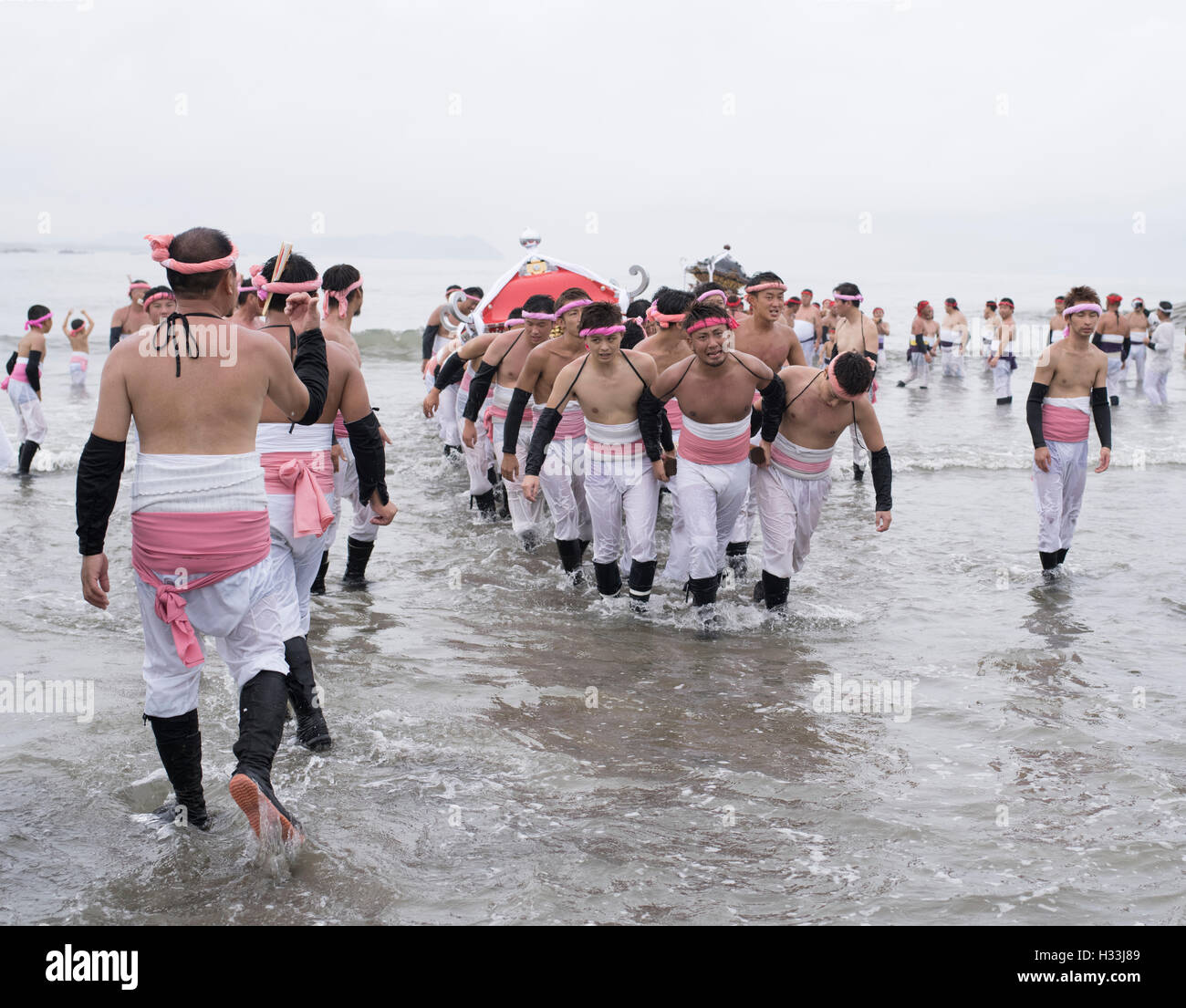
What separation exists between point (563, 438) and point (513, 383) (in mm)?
1003

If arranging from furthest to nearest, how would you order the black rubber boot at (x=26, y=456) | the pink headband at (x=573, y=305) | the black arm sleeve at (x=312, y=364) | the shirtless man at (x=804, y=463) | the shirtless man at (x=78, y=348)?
the shirtless man at (x=78, y=348)
the black rubber boot at (x=26, y=456)
the pink headband at (x=573, y=305)
the shirtless man at (x=804, y=463)
the black arm sleeve at (x=312, y=364)

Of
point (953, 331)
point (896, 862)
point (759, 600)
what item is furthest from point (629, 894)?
point (953, 331)

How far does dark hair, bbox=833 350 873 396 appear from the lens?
265 inches

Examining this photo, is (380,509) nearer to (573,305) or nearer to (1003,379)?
(573,305)

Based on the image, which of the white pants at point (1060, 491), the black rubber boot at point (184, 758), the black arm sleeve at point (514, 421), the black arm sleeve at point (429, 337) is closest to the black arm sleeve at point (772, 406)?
the black arm sleeve at point (514, 421)

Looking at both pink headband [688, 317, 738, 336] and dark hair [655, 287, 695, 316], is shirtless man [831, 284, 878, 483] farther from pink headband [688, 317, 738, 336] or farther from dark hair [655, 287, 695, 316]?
pink headband [688, 317, 738, 336]

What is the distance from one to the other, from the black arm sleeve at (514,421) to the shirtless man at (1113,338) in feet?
48.1

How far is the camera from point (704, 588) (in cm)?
715

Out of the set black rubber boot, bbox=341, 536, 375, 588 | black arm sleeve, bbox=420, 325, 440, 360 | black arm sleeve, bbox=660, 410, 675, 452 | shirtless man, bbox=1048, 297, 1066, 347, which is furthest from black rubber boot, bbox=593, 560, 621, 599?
black arm sleeve, bbox=420, 325, 440, 360

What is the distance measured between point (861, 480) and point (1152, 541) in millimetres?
3592

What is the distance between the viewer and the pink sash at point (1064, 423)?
325 inches

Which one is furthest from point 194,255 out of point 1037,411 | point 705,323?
point 1037,411

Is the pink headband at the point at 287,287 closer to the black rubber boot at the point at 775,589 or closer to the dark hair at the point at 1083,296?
the black rubber boot at the point at 775,589
